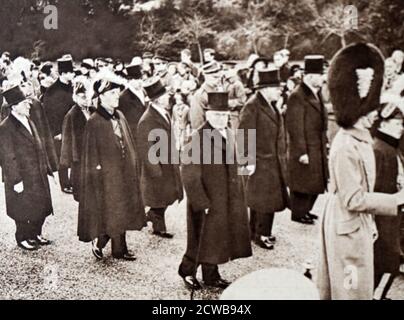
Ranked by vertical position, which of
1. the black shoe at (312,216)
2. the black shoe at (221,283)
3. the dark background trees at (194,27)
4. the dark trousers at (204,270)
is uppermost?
the dark background trees at (194,27)

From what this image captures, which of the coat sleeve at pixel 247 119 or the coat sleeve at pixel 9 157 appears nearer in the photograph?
the coat sleeve at pixel 247 119

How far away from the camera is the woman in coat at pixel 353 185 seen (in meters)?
3.50

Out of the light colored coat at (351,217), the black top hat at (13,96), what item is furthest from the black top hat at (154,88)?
the light colored coat at (351,217)

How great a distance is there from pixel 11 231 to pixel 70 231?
461 mm

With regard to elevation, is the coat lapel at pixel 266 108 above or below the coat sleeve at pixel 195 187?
above

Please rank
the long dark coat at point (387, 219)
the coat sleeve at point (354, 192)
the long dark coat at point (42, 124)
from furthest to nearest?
the long dark coat at point (42, 124) → the long dark coat at point (387, 219) → the coat sleeve at point (354, 192)

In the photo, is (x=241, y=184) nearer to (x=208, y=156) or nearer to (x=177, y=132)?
(x=208, y=156)

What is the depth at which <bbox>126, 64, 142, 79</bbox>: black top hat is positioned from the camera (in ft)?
13.2

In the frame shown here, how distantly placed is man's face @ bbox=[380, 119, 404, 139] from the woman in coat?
115 millimetres

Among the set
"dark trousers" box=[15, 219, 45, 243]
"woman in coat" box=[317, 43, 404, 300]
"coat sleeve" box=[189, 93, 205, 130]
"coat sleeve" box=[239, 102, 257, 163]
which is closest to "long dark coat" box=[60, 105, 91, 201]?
"dark trousers" box=[15, 219, 45, 243]

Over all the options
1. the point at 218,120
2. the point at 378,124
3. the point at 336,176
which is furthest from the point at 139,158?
the point at 378,124

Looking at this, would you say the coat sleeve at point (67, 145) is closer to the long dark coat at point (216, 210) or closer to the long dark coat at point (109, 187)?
the long dark coat at point (109, 187)

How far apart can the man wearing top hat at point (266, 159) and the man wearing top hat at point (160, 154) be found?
51 centimetres

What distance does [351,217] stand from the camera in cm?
355
